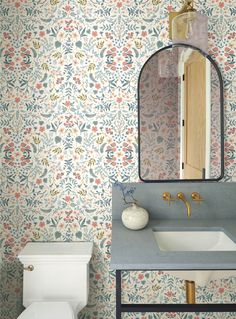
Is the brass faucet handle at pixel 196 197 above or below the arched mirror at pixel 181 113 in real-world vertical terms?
below

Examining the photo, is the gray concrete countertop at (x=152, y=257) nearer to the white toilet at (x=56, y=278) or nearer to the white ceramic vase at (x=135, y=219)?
the white ceramic vase at (x=135, y=219)

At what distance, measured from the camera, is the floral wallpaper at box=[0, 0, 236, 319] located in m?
1.97

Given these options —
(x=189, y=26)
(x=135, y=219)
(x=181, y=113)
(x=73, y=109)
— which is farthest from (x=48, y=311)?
(x=189, y=26)

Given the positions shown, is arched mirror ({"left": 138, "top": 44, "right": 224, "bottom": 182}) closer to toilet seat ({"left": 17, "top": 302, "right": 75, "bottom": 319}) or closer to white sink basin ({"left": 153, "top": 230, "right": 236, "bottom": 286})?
white sink basin ({"left": 153, "top": 230, "right": 236, "bottom": 286})

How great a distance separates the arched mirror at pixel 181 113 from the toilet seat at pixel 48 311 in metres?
0.86

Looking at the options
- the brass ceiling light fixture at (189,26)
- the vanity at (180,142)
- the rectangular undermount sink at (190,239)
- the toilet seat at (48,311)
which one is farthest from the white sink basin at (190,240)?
the brass ceiling light fixture at (189,26)

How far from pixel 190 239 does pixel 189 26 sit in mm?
1195

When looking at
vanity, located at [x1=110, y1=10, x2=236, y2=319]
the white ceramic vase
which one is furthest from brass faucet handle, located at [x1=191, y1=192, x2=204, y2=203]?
the white ceramic vase

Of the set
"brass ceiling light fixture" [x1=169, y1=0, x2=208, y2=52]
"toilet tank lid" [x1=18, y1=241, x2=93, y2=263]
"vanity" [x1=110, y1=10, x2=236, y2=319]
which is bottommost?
"toilet tank lid" [x1=18, y1=241, x2=93, y2=263]

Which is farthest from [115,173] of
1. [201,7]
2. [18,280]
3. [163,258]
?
[201,7]

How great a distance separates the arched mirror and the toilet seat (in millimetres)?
864

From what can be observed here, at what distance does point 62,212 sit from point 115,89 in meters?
0.81

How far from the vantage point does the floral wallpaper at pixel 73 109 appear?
1970 mm

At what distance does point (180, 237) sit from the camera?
1.79 meters
